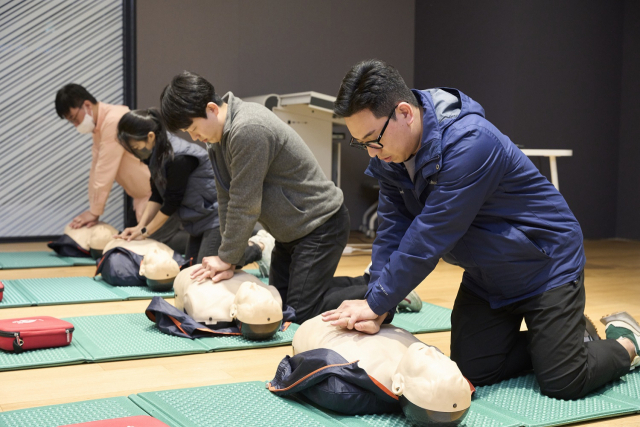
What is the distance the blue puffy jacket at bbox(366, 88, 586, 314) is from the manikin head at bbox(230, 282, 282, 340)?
56 centimetres

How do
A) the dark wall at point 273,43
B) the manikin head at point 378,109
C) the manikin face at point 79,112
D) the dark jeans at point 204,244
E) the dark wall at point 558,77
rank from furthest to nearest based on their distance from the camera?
the dark wall at point 558,77 < the dark wall at point 273,43 < the manikin face at point 79,112 < the dark jeans at point 204,244 < the manikin head at point 378,109

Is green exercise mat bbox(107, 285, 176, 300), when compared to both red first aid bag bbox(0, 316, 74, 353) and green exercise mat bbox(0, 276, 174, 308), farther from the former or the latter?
red first aid bag bbox(0, 316, 74, 353)

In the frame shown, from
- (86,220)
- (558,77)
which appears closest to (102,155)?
(86,220)

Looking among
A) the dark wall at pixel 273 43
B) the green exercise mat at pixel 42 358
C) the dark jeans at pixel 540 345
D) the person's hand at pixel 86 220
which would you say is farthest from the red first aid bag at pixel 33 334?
the dark wall at pixel 273 43

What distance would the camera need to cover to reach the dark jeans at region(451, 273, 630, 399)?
168cm

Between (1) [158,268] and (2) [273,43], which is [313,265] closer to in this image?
(1) [158,268]

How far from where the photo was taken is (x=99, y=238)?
3979 millimetres

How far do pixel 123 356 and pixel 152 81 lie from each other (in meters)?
3.67

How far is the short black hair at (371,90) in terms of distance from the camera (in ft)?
4.84

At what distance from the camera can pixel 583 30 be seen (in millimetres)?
5668

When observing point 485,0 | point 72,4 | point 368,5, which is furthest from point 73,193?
point 485,0

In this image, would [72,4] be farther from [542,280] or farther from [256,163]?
[542,280]

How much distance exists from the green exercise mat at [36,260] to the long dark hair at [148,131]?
111 centimetres

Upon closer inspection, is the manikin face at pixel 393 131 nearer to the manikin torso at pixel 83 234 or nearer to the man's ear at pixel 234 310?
the man's ear at pixel 234 310
